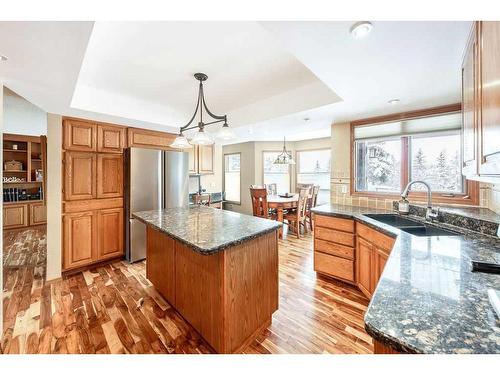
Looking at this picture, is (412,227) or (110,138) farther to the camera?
(110,138)

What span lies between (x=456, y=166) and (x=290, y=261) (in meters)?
2.33

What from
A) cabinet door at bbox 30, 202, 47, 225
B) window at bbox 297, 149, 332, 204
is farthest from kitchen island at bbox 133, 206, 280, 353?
cabinet door at bbox 30, 202, 47, 225

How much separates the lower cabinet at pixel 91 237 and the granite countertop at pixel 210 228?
122cm

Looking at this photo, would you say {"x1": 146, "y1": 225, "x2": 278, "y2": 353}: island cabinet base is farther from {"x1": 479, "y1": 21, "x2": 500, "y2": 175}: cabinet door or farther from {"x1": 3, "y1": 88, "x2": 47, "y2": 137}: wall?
{"x1": 3, "y1": 88, "x2": 47, "y2": 137}: wall

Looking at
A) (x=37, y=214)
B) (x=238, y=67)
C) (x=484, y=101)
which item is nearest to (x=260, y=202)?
(x=238, y=67)

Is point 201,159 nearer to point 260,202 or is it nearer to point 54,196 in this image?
point 260,202

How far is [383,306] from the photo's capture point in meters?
0.69

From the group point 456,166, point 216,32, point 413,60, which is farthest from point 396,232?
point 216,32

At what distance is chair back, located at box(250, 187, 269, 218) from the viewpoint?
13.9 ft

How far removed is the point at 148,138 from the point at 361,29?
3268mm

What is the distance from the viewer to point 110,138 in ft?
10.2
